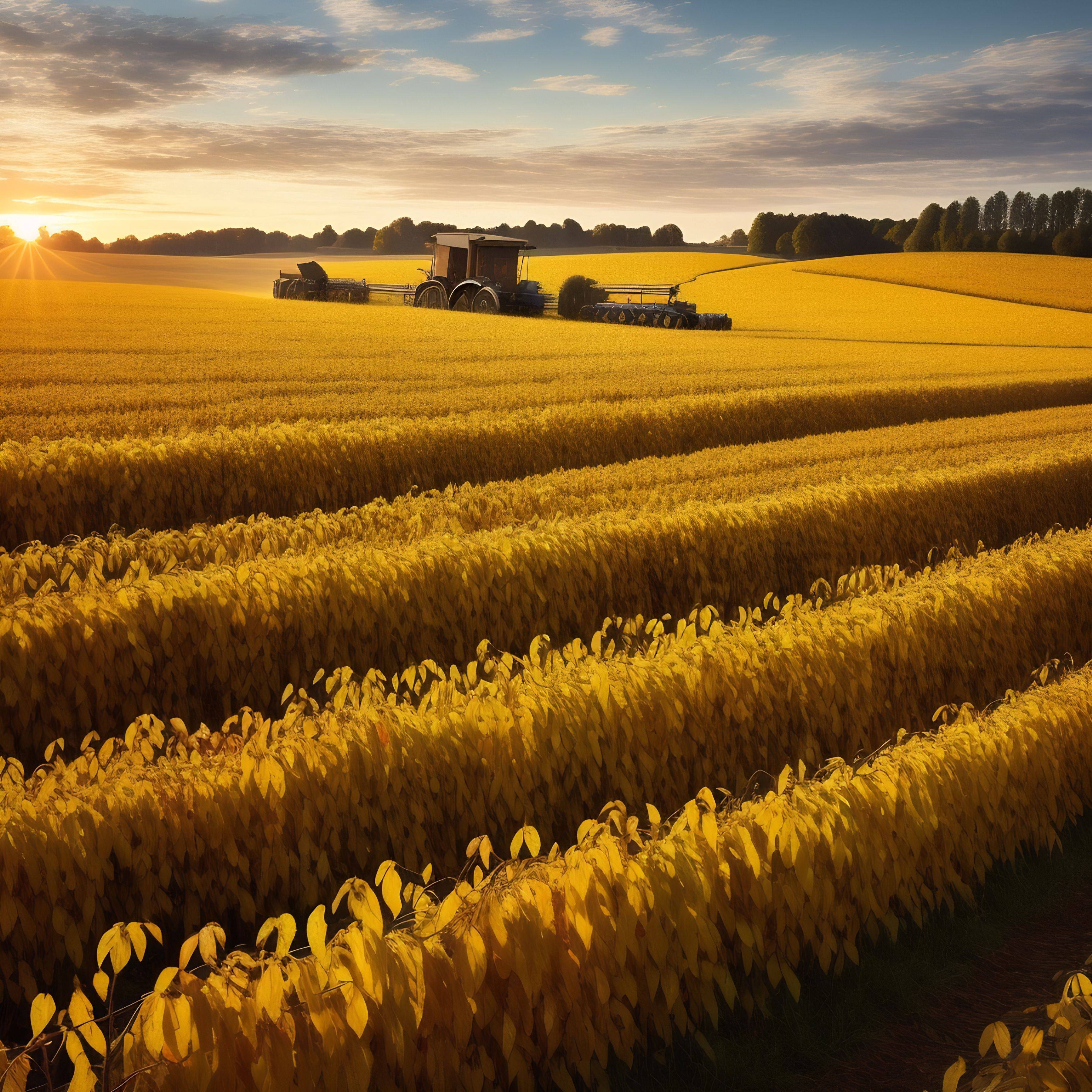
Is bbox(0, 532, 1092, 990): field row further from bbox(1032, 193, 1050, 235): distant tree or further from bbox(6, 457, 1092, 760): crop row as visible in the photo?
bbox(1032, 193, 1050, 235): distant tree

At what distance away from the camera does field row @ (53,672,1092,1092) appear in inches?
100.0

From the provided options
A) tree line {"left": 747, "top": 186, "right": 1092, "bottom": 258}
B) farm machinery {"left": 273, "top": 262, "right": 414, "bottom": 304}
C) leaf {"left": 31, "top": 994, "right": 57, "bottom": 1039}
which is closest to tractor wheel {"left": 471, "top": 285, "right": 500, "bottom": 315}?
farm machinery {"left": 273, "top": 262, "right": 414, "bottom": 304}

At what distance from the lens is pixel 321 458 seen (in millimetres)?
12758

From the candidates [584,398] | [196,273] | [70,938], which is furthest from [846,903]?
[196,273]

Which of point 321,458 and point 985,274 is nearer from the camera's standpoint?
point 321,458

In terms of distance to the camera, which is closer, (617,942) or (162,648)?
(617,942)

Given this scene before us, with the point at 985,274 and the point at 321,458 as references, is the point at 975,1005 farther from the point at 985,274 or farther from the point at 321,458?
the point at 985,274

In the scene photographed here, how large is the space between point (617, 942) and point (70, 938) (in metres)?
2.58

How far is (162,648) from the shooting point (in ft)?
21.5

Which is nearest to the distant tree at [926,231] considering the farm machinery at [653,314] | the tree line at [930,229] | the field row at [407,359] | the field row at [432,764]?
the tree line at [930,229]

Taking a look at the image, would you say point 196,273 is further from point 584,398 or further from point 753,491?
point 753,491

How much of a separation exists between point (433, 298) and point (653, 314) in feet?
35.3

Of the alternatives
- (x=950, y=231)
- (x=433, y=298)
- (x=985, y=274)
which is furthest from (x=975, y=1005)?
(x=950, y=231)

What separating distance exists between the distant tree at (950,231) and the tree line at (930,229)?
0.24 feet
